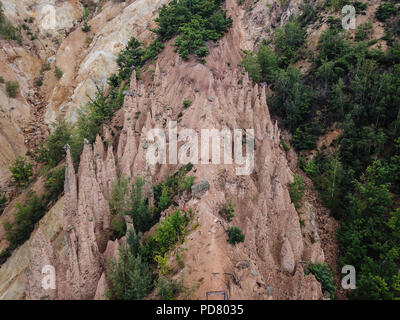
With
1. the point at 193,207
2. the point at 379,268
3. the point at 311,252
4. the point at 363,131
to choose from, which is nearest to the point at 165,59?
the point at 193,207

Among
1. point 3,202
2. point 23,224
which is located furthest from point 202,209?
point 3,202

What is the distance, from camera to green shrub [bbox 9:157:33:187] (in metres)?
36.5

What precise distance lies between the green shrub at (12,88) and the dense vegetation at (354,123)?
3996 centimetres

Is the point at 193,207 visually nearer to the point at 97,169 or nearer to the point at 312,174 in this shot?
the point at 97,169

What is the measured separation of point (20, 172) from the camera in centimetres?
3684

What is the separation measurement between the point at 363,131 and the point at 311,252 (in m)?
16.4

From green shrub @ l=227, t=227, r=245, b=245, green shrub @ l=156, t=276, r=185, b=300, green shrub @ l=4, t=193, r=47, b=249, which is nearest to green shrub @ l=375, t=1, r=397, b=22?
green shrub @ l=227, t=227, r=245, b=245

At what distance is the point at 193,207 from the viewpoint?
19875mm

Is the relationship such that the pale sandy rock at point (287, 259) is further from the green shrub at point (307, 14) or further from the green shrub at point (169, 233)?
the green shrub at point (307, 14)

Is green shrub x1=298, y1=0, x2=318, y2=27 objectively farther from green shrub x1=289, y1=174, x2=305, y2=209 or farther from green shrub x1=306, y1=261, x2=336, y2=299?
green shrub x1=306, y1=261, x2=336, y2=299

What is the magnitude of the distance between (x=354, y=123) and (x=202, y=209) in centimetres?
2359

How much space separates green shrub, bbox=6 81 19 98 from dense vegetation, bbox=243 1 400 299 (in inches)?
1573

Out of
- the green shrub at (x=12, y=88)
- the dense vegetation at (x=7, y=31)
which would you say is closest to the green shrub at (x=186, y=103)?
the green shrub at (x=12, y=88)
